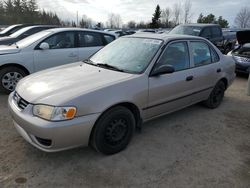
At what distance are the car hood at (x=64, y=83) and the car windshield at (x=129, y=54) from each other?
8.1 inches

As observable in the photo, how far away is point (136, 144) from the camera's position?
11.8 feet

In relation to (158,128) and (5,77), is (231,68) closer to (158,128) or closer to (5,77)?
(158,128)

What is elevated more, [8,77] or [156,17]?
[156,17]

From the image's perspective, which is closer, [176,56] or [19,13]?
[176,56]

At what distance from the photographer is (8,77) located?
549 cm

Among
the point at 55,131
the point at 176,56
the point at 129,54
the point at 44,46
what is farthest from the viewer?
the point at 44,46

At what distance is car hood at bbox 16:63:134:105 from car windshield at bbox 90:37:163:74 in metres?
0.20

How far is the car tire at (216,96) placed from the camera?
504 cm

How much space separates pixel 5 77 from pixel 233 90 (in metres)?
5.85

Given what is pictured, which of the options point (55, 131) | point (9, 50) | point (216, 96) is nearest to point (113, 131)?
point (55, 131)

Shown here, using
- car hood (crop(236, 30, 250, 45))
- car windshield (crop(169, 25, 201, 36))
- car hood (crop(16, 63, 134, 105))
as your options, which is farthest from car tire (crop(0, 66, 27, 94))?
car windshield (crop(169, 25, 201, 36))

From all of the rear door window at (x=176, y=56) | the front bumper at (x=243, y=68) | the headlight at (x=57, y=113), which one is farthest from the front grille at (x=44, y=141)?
Result: the front bumper at (x=243, y=68)

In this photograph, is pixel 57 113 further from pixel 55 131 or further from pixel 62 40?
Answer: pixel 62 40

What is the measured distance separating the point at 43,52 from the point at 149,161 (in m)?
4.00
